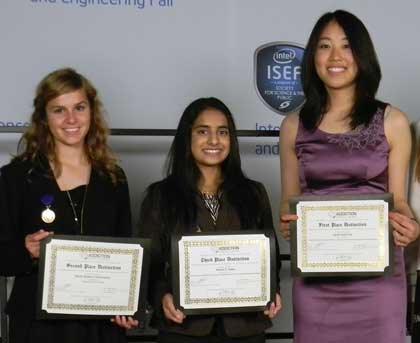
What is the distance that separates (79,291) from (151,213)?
0.32 metres

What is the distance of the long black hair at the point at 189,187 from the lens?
6.32ft

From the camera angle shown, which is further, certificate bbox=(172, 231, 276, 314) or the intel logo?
the intel logo

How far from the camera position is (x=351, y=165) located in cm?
181

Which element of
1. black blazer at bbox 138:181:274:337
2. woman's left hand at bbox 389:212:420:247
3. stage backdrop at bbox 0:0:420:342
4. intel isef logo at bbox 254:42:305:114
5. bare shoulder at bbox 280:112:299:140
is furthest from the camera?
intel isef logo at bbox 254:42:305:114

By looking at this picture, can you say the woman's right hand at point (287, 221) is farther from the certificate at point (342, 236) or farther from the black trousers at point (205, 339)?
the black trousers at point (205, 339)

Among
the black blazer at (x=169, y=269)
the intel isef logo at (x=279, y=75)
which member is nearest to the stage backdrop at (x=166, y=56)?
the intel isef logo at (x=279, y=75)

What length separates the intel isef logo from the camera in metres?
2.92

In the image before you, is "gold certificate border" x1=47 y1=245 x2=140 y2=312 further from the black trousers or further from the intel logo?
the intel logo

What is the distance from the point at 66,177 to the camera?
1.94m

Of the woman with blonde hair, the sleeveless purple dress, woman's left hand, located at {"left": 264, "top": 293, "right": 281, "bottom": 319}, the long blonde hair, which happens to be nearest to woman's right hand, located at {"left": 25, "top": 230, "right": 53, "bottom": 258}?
the woman with blonde hair

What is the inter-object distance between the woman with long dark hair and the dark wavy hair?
283 millimetres

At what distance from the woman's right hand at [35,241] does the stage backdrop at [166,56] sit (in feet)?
3.37

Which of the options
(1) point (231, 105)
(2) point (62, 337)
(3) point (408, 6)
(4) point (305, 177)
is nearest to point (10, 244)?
(2) point (62, 337)

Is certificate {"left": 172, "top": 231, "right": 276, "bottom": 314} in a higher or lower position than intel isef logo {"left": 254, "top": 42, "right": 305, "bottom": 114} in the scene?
lower
